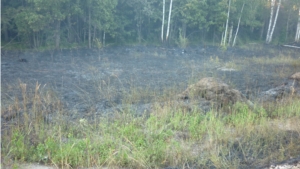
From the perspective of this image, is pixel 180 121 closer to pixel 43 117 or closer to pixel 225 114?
pixel 225 114

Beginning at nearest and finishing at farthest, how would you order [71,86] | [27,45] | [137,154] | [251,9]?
[137,154]
[71,86]
[27,45]
[251,9]

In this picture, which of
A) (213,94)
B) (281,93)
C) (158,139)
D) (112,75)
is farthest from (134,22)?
(158,139)

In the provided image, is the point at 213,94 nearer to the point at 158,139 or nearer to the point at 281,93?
the point at 281,93

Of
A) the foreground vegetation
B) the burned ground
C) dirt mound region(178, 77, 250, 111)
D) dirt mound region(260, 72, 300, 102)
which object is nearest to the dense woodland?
the burned ground

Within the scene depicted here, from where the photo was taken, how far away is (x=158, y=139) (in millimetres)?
6156

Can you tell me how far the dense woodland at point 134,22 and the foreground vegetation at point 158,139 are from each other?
1081cm

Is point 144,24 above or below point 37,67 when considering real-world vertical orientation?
above

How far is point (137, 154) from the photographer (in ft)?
17.0

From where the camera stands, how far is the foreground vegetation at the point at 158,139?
17.0 feet

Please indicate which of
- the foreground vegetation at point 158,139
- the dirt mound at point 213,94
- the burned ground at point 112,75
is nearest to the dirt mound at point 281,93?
the burned ground at point 112,75

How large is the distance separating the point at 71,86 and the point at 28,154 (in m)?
5.48

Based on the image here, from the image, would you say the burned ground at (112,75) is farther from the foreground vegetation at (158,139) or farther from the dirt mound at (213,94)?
the foreground vegetation at (158,139)

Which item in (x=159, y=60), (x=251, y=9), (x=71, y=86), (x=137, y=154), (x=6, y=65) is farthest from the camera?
(x=251, y=9)

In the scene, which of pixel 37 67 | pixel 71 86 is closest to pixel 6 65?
pixel 37 67
